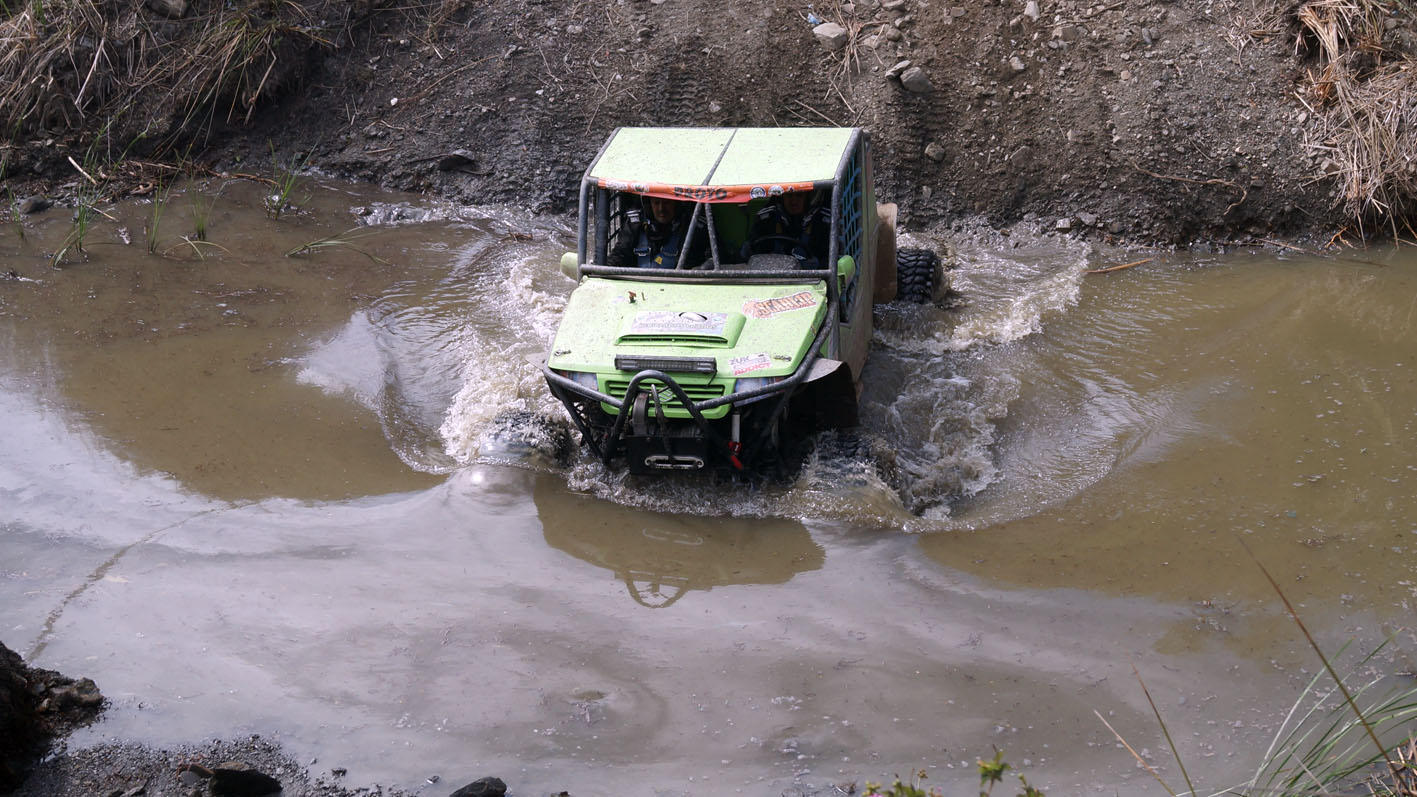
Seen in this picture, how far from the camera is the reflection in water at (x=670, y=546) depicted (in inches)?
194

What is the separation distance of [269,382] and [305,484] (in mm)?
1324

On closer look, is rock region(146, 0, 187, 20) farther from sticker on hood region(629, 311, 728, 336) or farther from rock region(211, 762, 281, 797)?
rock region(211, 762, 281, 797)

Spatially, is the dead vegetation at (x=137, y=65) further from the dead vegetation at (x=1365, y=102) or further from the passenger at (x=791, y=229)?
the dead vegetation at (x=1365, y=102)

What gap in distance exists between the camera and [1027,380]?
6.78 m

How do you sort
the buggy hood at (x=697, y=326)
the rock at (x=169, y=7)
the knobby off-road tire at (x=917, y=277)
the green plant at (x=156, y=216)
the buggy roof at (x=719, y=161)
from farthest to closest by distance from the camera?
the rock at (x=169, y=7)
the green plant at (x=156, y=216)
the knobby off-road tire at (x=917, y=277)
the buggy roof at (x=719, y=161)
the buggy hood at (x=697, y=326)

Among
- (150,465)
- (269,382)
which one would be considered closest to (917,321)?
(269,382)

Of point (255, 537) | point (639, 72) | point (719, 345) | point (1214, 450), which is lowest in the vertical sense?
point (255, 537)

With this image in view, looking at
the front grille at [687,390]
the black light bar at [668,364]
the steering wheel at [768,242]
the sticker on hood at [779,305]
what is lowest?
the front grille at [687,390]

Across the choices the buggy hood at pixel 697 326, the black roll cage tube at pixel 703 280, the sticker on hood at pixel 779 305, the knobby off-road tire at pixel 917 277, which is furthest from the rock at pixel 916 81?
the sticker on hood at pixel 779 305

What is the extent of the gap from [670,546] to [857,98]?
225 inches

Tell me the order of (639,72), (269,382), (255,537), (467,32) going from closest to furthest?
1. (255,537)
2. (269,382)
3. (639,72)
4. (467,32)

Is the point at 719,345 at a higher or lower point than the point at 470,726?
higher

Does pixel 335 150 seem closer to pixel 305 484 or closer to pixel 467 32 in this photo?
pixel 467 32

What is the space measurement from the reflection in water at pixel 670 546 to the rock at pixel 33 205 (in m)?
6.61
